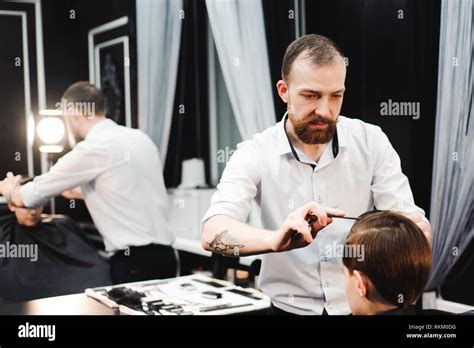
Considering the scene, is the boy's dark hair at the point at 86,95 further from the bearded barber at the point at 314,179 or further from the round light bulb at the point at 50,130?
the bearded barber at the point at 314,179

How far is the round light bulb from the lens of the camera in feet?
7.93

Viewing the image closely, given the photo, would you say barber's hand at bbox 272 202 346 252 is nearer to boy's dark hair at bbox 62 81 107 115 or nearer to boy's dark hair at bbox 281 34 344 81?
boy's dark hair at bbox 281 34 344 81

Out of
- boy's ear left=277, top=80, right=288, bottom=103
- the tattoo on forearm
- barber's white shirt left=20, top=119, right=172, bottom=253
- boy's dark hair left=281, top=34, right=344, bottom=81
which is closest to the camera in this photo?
the tattoo on forearm

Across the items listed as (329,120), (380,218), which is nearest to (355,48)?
(329,120)

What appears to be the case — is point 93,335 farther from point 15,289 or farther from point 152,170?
point 152,170

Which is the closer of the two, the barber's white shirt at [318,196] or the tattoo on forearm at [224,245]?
the tattoo on forearm at [224,245]

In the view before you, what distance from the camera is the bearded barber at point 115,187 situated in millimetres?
2432

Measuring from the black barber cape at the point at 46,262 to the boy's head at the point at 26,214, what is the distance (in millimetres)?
22

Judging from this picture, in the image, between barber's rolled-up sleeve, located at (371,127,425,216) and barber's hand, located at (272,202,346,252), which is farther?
barber's rolled-up sleeve, located at (371,127,425,216)

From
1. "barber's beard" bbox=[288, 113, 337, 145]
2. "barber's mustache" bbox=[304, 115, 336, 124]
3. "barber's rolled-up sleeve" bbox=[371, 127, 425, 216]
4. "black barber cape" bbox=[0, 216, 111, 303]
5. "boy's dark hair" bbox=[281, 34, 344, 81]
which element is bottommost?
"black barber cape" bbox=[0, 216, 111, 303]

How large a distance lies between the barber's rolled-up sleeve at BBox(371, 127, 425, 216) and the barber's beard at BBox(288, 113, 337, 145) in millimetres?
221

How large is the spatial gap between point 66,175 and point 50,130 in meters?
0.22

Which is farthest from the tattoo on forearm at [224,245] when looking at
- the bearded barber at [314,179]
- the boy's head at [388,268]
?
the boy's head at [388,268]

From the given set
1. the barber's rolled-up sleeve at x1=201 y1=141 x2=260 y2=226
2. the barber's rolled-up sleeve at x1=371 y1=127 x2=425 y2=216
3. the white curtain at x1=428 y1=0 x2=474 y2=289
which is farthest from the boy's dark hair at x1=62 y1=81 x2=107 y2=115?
the white curtain at x1=428 y1=0 x2=474 y2=289
